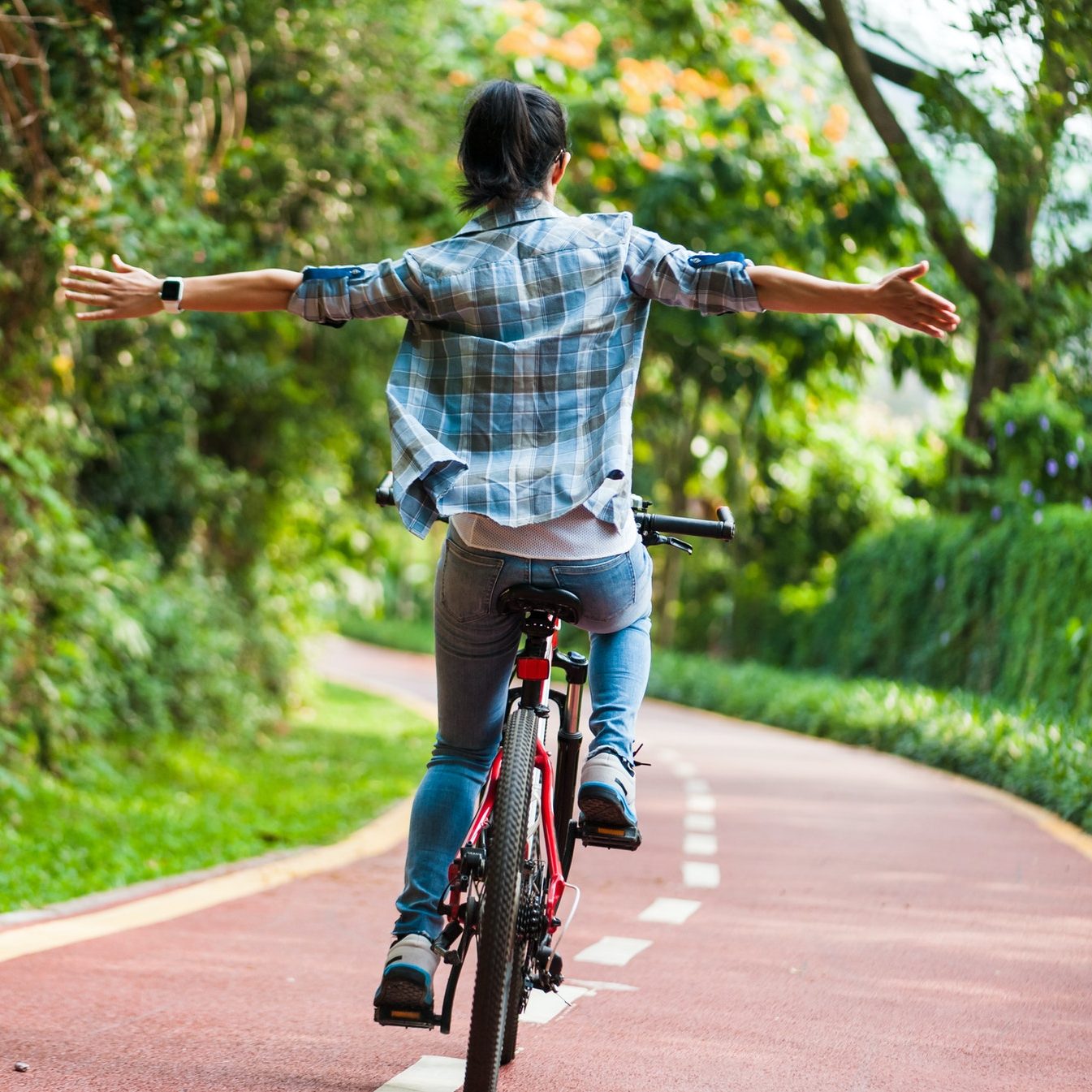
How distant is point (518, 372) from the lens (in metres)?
3.54

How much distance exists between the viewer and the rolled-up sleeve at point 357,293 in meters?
3.64

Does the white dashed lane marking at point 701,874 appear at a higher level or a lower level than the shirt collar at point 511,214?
lower

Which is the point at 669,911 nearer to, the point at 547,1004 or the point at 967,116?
the point at 547,1004

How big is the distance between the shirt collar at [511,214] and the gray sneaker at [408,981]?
1598mm

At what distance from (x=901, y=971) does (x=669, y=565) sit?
964 inches

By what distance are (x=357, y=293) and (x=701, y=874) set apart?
200 inches

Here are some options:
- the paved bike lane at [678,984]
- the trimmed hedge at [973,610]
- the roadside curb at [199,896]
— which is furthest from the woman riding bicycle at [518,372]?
the trimmed hedge at [973,610]

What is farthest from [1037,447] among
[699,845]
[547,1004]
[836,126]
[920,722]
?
[547,1004]

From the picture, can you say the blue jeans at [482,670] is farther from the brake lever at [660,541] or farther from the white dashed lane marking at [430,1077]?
the white dashed lane marking at [430,1077]

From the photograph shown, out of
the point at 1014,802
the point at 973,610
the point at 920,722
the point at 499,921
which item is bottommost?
the point at 920,722

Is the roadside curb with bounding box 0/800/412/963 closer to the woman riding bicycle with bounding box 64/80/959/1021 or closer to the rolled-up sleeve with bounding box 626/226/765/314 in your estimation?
the woman riding bicycle with bounding box 64/80/959/1021

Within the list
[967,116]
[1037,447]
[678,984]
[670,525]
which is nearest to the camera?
[670,525]

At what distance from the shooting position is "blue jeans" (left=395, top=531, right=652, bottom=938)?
12.0 ft

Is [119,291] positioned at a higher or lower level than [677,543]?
higher
